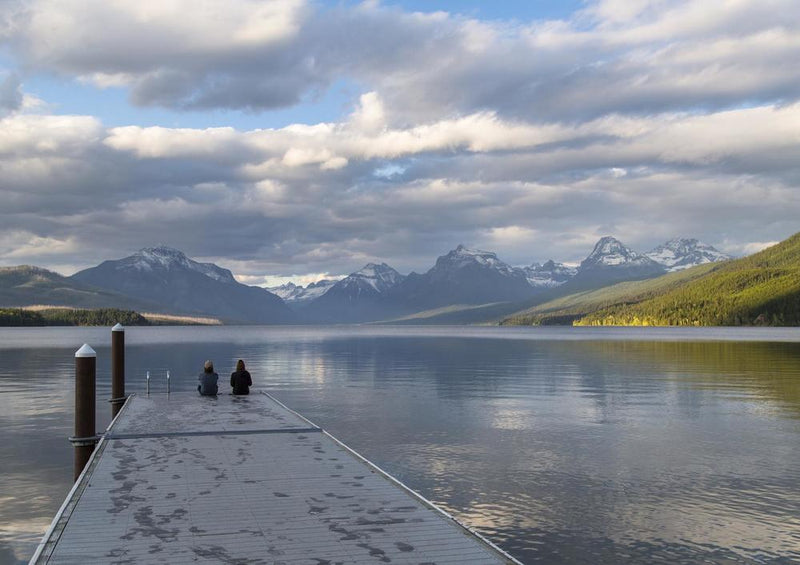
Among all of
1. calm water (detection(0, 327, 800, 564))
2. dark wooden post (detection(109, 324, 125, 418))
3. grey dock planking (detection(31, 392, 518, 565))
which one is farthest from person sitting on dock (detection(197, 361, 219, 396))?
grey dock planking (detection(31, 392, 518, 565))

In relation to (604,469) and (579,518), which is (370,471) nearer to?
(579,518)

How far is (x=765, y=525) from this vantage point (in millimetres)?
20375

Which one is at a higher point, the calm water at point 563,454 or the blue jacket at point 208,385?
the blue jacket at point 208,385

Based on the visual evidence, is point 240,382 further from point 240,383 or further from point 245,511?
point 245,511

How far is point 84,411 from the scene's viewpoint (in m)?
27.7

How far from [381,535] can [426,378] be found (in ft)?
180

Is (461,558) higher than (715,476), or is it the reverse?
(461,558)

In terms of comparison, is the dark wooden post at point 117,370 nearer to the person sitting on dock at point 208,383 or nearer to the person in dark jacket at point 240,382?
the person sitting on dock at point 208,383

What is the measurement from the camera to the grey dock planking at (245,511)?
1359cm

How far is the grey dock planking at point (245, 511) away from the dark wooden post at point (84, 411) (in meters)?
1.00

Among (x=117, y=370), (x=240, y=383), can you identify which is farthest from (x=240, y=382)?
(x=117, y=370)

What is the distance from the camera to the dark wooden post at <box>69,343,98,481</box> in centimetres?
2723

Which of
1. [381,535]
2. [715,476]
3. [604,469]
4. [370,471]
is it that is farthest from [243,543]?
[715,476]

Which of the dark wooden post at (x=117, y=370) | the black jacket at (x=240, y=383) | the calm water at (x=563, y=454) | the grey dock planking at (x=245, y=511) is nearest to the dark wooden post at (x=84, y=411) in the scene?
the grey dock planking at (x=245, y=511)
